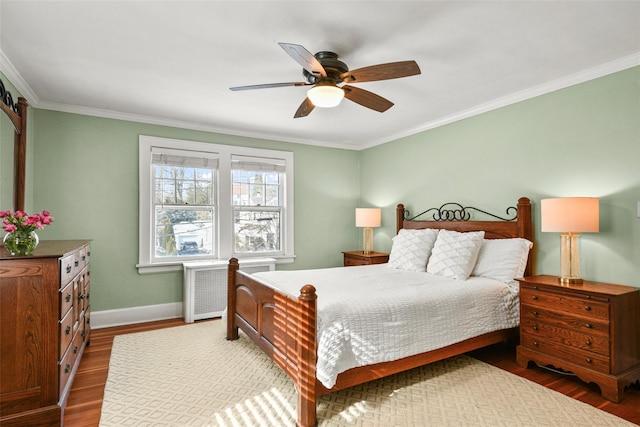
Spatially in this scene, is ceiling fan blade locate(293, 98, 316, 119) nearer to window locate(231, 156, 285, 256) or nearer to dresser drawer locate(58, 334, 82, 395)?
window locate(231, 156, 285, 256)

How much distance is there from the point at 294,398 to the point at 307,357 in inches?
20.7

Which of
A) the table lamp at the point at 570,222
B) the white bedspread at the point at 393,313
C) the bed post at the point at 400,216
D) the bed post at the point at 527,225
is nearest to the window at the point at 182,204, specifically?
the white bedspread at the point at 393,313

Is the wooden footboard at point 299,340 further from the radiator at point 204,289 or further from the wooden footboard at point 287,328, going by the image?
the radiator at point 204,289

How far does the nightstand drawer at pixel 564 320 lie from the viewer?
7.84 ft

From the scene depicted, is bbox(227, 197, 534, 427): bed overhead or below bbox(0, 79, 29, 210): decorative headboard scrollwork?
below

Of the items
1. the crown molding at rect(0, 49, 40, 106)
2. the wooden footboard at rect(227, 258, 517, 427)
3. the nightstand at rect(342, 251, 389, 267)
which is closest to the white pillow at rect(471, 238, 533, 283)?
the wooden footboard at rect(227, 258, 517, 427)

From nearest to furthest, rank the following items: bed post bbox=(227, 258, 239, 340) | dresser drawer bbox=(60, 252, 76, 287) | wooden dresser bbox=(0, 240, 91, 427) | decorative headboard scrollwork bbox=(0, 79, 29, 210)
→ wooden dresser bbox=(0, 240, 91, 427)
dresser drawer bbox=(60, 252, 76, 287)
decorative headboard scrollwork bbox=(0, 79, 29, 210)
bed post bbox=(227, 258, 239, 340)

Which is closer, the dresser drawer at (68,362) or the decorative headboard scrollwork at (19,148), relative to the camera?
the dresser drawer at (68,362)

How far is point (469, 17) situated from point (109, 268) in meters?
4.28

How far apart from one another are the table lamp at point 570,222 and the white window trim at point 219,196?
3317 mm

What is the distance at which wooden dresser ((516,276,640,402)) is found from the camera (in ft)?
7.71

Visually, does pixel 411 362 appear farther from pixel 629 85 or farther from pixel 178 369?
pixel 629 85

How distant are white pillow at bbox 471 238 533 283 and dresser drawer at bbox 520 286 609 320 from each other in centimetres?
29

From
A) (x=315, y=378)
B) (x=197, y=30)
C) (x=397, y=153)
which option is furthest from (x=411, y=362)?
(x=397, y=153)
